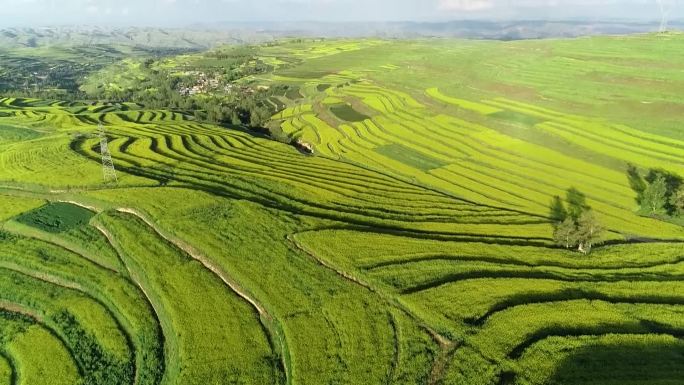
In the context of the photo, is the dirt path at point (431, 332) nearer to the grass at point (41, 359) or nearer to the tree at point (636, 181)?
the grass at point (41, 359)

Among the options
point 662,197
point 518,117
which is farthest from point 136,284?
point 518,117

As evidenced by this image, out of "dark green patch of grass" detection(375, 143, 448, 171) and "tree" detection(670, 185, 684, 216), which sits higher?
"tree" detection(670, 185, 684, 216)

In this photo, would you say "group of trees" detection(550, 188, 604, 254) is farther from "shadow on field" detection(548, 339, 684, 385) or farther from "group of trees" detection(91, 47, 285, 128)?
"group of trees" detection(91, 47, 285, 128)

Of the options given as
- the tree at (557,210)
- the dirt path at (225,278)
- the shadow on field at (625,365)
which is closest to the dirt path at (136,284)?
the dirt path at (225,278)

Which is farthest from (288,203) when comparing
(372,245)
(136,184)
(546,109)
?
(546,109)

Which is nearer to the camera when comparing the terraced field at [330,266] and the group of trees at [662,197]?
the terraced field at [330,266]

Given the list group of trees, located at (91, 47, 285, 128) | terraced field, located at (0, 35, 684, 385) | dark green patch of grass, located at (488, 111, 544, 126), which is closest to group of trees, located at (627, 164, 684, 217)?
terraced field, located at (0, 35, 684, 385)
